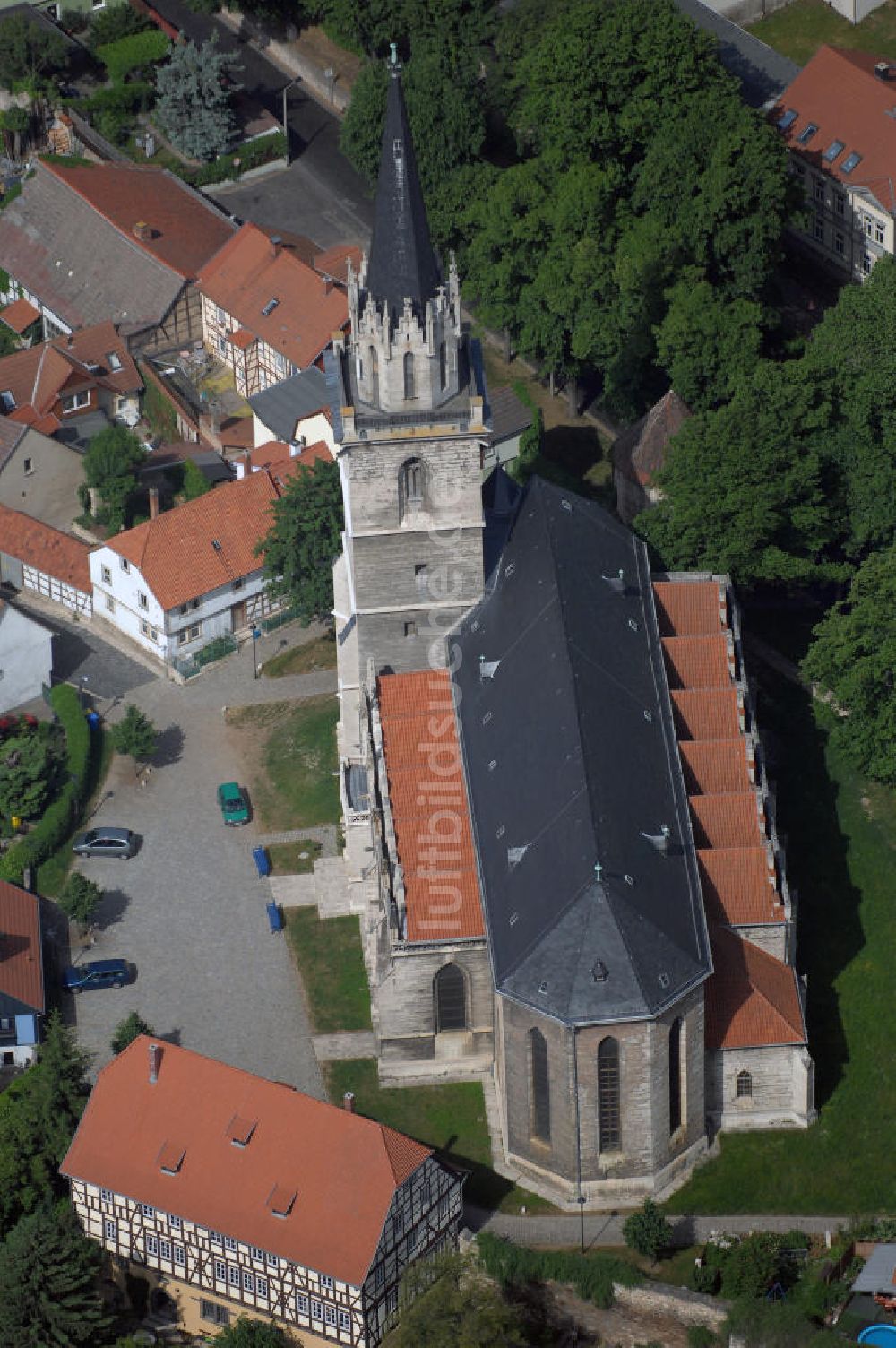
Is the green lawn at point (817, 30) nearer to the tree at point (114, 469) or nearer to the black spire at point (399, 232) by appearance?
the tree at point (114, 469)

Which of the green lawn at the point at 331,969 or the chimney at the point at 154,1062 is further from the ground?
the green lawn at the point at 331,969

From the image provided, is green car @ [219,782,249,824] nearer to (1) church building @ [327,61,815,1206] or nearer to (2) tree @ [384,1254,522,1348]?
(1) church building @ [327,61,815,1206]

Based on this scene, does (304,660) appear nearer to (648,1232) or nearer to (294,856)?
(294,856)

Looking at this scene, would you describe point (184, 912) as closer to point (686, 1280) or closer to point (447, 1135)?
point (447, 1135)

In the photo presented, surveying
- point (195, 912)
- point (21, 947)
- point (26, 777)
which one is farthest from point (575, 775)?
point (26, 777)

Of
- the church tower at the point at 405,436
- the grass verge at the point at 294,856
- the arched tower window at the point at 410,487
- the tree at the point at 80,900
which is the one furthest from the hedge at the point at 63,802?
the arched tower window at the point at 410,487

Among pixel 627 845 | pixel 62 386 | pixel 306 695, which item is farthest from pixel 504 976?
pixel 62 386
